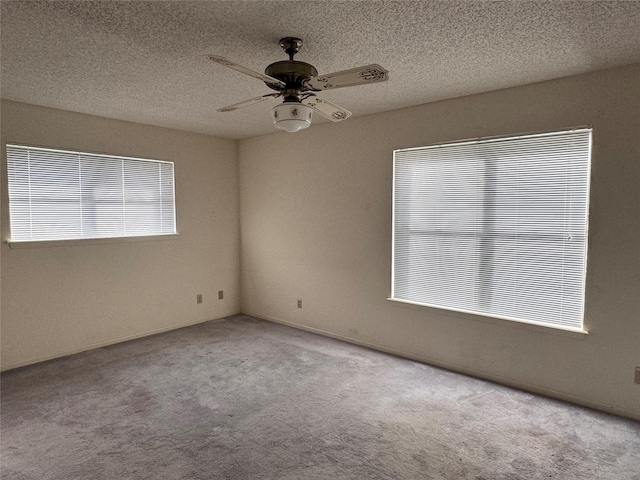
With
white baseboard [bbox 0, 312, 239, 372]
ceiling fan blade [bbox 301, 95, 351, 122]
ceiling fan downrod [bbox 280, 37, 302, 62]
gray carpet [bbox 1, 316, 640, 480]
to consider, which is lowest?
gray carpet [bbox 1, 316, 640, 480]

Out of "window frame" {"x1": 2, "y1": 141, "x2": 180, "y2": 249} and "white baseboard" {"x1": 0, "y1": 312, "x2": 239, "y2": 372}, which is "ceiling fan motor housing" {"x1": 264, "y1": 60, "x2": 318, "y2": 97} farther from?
"white baseboard" {"x1": 0, "y1": 312, "x2": 239, "y2": 372}

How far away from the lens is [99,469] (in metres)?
2.19

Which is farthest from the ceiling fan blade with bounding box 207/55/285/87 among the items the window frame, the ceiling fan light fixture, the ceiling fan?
the window frame

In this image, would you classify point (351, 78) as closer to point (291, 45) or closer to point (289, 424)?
point (291, 45)

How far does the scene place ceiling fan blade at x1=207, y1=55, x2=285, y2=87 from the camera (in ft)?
5.79

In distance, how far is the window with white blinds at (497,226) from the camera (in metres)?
2.97

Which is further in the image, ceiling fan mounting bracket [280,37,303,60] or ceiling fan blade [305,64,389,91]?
ceiling fan mounting bracket [280,37,303,60]

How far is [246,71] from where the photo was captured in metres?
1.93

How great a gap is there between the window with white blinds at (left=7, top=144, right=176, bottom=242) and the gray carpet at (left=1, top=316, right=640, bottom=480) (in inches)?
51.9

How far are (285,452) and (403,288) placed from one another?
6.77 feet

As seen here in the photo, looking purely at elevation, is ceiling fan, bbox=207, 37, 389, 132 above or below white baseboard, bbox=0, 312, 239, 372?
above

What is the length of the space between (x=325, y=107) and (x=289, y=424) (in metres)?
2.11

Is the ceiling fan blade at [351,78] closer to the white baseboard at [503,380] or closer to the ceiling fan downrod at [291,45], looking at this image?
the ceiling fan downrod at [291,45]

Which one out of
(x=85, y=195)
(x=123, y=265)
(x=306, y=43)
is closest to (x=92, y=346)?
(x=123, y=265)
